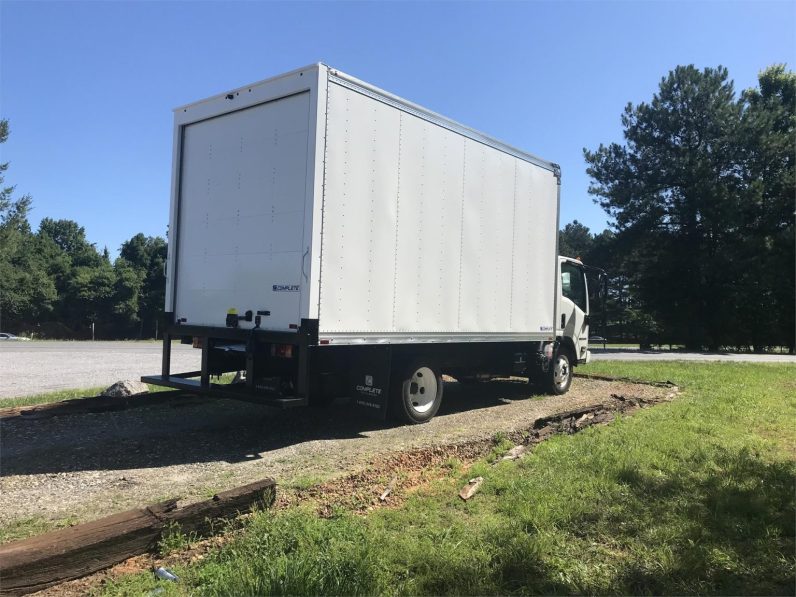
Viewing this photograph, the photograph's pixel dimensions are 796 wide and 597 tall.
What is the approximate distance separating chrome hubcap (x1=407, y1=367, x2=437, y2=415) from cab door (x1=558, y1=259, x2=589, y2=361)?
12.3ft

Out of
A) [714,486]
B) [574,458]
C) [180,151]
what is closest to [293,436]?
[574,458]

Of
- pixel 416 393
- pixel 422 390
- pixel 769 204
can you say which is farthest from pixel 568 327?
pixel 769 204

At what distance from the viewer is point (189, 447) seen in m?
6.42

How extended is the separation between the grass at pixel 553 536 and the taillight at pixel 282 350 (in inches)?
87.6

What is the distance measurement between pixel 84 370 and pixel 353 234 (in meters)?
11.5

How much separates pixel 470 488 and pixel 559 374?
6.69 meters

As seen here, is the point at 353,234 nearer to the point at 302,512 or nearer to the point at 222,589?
the point at 302,512

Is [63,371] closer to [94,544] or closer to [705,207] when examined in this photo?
[94,544]

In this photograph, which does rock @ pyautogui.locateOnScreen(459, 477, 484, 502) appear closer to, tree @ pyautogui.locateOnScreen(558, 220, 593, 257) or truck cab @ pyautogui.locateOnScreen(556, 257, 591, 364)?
truck cab @ pyautogui.locateOnScreen(556, 257, 591, 364)

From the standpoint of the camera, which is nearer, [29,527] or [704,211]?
[29,527]

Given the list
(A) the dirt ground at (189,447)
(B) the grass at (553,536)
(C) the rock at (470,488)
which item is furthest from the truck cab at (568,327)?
(C) the rock at (470,488)

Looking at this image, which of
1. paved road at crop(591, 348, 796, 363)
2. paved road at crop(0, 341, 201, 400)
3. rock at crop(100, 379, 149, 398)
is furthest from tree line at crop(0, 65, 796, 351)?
rock at crop(100, 379, 149, 398)

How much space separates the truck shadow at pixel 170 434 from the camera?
19.1ft

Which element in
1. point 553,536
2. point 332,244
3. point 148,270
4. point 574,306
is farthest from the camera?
point 148,270
